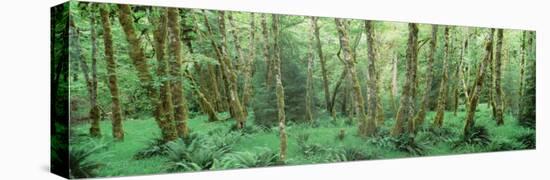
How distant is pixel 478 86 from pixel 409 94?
1.70m

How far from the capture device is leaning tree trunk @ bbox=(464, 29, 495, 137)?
1280 centimetres

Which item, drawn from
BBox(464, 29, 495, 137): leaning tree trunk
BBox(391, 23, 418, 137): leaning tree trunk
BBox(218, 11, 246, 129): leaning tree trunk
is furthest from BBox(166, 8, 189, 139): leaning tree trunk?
BBox(464, 29, 495, 137): leaning tree trunk

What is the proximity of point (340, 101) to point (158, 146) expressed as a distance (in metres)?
3.13

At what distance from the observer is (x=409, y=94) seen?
12.0 meters

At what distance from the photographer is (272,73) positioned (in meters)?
10.6

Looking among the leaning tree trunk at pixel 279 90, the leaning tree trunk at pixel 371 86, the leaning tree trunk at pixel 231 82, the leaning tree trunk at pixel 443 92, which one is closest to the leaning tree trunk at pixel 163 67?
the leaning tree trunk at pixel 231 82

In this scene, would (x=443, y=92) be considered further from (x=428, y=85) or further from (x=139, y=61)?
(x=139, y=61)

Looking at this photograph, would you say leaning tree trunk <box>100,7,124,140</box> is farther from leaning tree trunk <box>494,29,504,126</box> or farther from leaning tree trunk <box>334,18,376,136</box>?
leaning tree trunk <box>494,29,504,126</box>

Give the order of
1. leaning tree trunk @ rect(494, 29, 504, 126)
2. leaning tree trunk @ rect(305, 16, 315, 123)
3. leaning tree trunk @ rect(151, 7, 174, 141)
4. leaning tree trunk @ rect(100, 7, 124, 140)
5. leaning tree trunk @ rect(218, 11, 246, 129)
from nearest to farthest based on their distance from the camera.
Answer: leaning tree trunk @ rect(100, 7, 124, 140) < leaning tree trunk @ rect(151, 7, 174, 141) < leaning tree trunk @ rect(218, 11, 246, 129) < leaning tree trunk @ rect(305, 16, 315, 123) < leaning tree trunk @ rect(494, 29, 504, 126)

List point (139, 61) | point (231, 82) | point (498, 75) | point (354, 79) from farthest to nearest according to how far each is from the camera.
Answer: point (498, 75), point (354, 79), point (231, 82), point (139, 61)

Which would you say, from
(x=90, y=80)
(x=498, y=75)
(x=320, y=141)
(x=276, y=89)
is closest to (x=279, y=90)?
(x=276, y=89)

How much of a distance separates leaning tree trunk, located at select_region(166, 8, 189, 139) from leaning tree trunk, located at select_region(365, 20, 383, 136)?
3277 millimetres

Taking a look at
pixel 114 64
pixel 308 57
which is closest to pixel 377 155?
pixel 308 57

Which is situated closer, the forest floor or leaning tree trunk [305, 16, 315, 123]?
the forest floor
